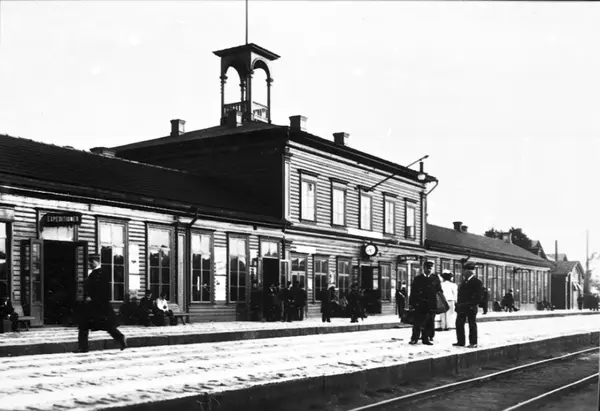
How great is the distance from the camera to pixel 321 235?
107 ft

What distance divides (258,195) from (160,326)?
922 centimetres

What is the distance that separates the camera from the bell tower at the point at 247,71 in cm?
3406

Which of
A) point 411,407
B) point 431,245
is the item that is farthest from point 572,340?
point 431,245

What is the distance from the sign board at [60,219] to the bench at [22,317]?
208cm

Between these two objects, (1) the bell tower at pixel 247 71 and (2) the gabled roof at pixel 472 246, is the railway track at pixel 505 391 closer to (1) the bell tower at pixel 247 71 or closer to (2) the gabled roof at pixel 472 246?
(1) the bell tower at pixel 247 71

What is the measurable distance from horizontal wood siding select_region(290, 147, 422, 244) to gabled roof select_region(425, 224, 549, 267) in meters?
3.89

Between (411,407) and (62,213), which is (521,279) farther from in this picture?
(411,407)

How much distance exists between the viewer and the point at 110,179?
24297 mm

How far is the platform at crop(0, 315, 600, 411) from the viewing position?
845 centimetres

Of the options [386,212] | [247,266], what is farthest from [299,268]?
[386,212]

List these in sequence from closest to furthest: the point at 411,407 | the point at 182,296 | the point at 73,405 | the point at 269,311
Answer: the point at 73,405 < the point at 411,407 < the point at 182,296 < the point at 269,311

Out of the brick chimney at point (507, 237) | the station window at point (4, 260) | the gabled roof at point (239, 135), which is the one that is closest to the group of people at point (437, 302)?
the station window at point (4, 260)

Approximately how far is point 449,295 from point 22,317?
10616mm

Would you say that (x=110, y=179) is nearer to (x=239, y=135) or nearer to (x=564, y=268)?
(x=239, y=135)
